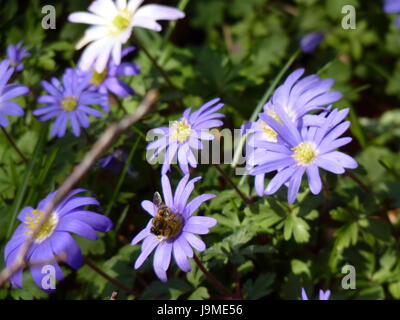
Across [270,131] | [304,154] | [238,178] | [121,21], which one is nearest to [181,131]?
[270,131]

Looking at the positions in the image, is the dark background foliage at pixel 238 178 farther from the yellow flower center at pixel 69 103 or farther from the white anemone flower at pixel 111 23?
the white anemone flower at pixel 111 23

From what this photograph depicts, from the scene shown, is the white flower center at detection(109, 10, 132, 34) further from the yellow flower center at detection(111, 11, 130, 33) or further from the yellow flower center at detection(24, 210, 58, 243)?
the yellow flower center at detection(24, 210, 58, 243)

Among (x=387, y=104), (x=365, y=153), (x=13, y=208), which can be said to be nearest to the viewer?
(x=13, y=208)

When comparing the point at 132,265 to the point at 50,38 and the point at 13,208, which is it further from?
the point at 50,38

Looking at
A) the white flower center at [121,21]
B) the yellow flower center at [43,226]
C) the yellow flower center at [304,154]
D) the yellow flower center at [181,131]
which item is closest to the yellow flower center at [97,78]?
the white flower center at [121,21]

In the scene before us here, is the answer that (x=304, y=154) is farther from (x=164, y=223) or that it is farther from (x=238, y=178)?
(x=238, y=178)
